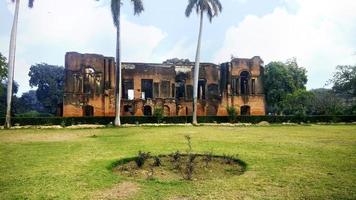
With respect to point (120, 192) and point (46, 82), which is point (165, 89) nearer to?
point (46, 82)

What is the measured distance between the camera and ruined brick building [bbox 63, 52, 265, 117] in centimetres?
3266

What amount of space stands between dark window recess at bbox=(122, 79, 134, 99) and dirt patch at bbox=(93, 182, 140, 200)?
29.0m

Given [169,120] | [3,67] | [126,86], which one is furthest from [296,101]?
[3,67]

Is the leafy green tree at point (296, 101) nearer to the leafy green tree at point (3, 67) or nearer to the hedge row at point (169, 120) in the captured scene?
the hedge row at point (169, 120)

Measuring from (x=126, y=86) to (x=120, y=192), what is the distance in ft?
98.1

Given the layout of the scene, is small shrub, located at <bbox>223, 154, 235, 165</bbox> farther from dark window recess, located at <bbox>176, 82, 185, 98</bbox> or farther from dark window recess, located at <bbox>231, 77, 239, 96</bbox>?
dark window recess, located at <bbox>176, 82, 185, 98</bbox>

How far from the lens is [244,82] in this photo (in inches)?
1506

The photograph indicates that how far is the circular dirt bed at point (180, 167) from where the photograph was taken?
7.56 meters

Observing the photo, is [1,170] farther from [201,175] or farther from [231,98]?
[231,98]

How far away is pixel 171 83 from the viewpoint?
3612cm

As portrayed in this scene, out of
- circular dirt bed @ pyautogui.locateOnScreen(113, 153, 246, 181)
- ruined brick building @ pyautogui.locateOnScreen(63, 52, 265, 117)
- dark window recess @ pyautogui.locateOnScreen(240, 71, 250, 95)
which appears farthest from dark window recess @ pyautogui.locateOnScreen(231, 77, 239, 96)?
circular dirt bed @ pyautogui.locateOnScreen(113, 153, 246, 181)

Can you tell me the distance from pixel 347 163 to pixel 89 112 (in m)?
27.3

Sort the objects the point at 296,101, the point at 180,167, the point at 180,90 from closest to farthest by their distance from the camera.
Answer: the point at 180,167
the point at 180,90
the point at 296,101

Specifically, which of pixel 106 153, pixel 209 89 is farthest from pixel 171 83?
pixel 106 153
